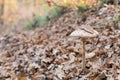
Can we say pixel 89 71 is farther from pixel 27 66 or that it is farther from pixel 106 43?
pixel 27 66

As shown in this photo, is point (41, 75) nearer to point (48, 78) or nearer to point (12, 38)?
point (48, 78)

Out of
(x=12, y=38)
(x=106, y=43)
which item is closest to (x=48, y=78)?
(x=106, y=43)

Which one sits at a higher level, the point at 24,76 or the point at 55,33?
the point at 55,33

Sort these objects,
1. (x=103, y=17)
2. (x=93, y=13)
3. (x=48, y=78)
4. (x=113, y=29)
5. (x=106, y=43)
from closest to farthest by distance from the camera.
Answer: (x=48, y=78) → (x=106, y=43) → (x=113, y=29) → (x=103, y=17) → (x=93, y=13)

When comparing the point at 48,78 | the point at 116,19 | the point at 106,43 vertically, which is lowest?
the point at 48,78

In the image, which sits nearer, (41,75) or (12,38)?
(41,75)

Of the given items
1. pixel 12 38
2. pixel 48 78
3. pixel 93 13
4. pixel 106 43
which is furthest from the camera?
pixel 12 38
